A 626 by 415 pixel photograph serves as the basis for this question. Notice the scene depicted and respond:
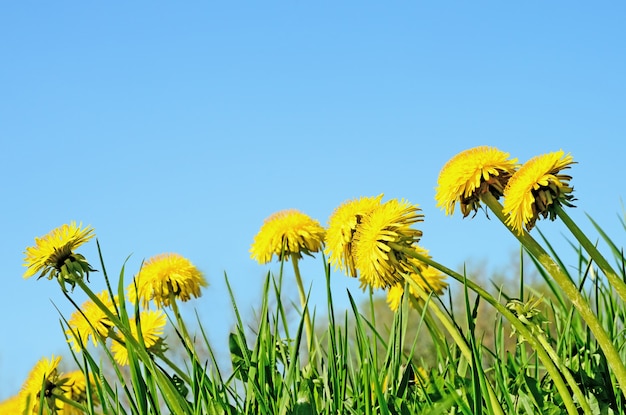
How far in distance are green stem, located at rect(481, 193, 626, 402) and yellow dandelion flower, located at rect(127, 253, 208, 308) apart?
4.28 feet

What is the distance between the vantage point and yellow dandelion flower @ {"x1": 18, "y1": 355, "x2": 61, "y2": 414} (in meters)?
2.64

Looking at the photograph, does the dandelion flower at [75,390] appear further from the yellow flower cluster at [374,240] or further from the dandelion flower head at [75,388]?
the yellow flower cluster at [374,240]

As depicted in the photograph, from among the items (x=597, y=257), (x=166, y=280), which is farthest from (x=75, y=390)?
(x=597, y=257)

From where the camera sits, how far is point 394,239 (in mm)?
1895

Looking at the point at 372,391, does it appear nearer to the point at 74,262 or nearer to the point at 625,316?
the point at 74,262

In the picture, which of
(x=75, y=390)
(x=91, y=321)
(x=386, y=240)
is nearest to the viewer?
(x=386, y=240)

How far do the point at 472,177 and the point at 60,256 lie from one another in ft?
3.65

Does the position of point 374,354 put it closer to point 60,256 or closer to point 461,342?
point 461,342

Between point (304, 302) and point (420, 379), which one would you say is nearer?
point (420, 379)

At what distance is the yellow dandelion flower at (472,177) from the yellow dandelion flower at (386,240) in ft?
0.40

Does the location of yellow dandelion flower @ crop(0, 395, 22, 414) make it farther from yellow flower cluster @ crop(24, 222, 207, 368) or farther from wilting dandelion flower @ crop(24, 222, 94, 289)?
wilting dandelion flower @ crop(24, 222, 94, 289)

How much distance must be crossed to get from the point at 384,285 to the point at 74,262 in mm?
833

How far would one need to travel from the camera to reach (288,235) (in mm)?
2941

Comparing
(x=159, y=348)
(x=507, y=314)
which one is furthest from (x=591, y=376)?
(x=159, y=348)
